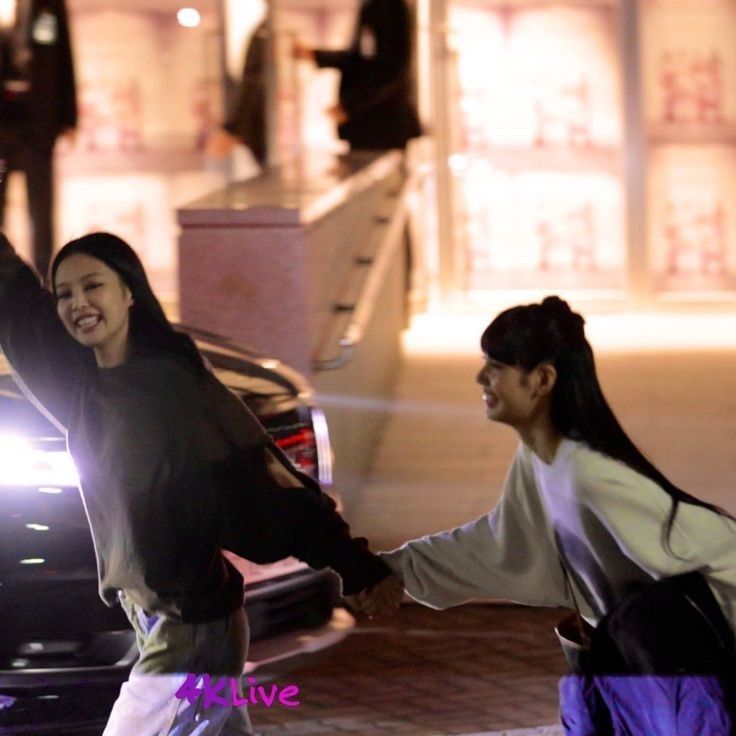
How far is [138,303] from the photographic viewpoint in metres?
3.84

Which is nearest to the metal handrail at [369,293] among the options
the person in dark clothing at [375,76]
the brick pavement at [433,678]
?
the person in dark clothing at [375,76]

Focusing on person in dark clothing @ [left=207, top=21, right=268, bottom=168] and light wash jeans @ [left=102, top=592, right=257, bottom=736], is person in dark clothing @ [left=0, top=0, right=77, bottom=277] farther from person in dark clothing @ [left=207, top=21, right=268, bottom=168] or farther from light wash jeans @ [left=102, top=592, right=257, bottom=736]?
light wash jeans @ [left=102, top=592, right=257, bottom=736]

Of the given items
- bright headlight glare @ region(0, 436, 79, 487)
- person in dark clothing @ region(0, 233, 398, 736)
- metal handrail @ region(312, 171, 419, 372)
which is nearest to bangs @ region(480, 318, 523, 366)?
person in dark clothing @ region(0, 233, 398, 736)

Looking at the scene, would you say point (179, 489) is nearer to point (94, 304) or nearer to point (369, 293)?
point (94, 304)

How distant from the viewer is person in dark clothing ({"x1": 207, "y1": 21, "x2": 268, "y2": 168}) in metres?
11.3

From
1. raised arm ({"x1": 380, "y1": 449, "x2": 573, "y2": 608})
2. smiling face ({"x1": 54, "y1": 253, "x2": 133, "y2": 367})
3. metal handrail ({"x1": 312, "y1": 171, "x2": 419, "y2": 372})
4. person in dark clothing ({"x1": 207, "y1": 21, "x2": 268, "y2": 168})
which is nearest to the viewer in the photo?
smiling face ({"x1": 54, "y1": 253, "x2": 133, "y2": 367})

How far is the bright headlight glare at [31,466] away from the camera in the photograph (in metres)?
5.16

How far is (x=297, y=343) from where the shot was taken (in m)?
7.42

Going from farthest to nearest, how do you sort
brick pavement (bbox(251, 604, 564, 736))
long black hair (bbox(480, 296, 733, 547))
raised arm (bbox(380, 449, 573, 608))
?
brick pavement (bbox(251, 604, 564, 736)) → raised arm (bbox(380, 449, 573, 608)) → long black hair (bbox(480, 296, 733, 547))

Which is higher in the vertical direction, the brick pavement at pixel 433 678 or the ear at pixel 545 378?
the ear at pixel 545 378

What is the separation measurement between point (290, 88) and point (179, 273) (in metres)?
5.87

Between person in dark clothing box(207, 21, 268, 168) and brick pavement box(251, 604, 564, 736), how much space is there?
478cm

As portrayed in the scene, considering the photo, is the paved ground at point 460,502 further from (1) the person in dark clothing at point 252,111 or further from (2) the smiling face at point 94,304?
(2) the smiling face at point 94,304

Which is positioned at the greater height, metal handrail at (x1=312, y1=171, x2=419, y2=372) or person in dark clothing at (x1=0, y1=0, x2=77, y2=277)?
person in dark clothing at (x1=0, y1=0, x2=77, y2=277)
